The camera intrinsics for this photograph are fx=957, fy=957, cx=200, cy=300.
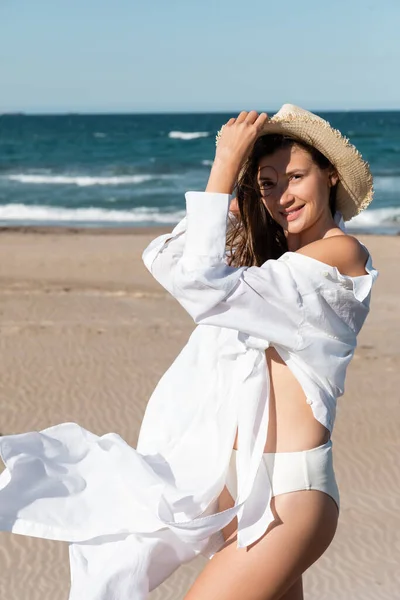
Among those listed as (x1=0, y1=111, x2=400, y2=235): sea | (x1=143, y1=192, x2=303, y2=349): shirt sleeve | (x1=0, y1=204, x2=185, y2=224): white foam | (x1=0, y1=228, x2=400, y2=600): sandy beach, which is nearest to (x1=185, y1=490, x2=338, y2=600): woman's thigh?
(x1=143, y1=192, x2=303, y2=349): shirt sleeve

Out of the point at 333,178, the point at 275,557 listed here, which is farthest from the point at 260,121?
the point at 275,557

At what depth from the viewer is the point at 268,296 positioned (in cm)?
223

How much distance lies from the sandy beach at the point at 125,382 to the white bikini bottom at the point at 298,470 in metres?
2.42

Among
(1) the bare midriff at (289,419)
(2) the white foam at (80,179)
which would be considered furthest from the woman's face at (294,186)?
(2) the white foam at (80,179)

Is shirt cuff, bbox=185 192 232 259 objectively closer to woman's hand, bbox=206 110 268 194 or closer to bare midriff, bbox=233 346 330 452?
woman's hand, bbox=206 110 268 194

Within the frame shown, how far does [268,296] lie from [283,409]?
28 centimetres

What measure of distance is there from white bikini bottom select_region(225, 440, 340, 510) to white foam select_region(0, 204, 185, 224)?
1917 cm

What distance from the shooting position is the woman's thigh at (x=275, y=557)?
224 centimetres

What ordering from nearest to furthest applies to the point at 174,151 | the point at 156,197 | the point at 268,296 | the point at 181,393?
the point at 268,296 < the point at 181,393 < the point at 156,197 < the point at 174,151

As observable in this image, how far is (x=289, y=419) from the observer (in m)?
2.29

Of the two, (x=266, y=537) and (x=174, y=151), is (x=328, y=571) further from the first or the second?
(x=174, y=151)

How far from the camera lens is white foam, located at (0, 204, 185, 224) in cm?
2175

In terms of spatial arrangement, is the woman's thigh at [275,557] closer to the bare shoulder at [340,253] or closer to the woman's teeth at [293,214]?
the bare shoulder at [340,253]

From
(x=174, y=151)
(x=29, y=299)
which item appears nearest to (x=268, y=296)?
(x=29, y=299)
